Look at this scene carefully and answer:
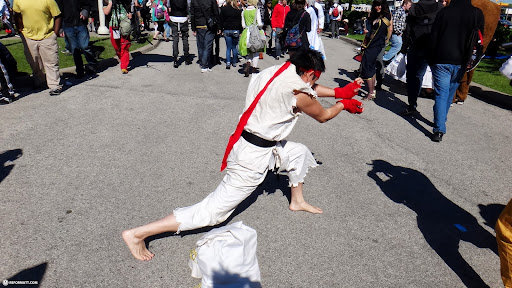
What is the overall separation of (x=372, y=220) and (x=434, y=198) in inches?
38.7

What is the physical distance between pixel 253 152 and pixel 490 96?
293 inches

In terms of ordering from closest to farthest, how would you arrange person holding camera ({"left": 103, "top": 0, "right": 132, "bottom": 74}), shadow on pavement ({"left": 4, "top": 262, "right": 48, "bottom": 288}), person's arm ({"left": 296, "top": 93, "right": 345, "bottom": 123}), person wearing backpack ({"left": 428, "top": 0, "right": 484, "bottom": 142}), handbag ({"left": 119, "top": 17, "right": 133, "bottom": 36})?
1. shadow on pavement ({"left": 4, "top": 262, "right": 48, "bottom": 288})
2. person's arm ({"left": 296, "top": 93, "right": 345, "bottom": 123})
3. person wearing backpack ({"left": 428, "top": 0, "right": 484, "bottom": 142})
4. person holding camera ({"left": 103, "top": 0, "right": 132, "bottom": 74})
5. handbag ({"left": 119, "top": 17, "right": 133, "bottom": 36})

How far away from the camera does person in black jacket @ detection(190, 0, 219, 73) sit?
29.1 feet

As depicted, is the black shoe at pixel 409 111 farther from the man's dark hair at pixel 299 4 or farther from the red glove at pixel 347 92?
the red glove at pixel 347 92

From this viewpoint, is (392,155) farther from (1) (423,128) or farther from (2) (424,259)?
(2) (424,259)

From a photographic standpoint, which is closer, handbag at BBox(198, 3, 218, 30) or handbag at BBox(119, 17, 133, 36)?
handbag at BBox(119, 17, 133, 36)

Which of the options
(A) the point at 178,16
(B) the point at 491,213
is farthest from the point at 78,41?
(B) the point at 491,213

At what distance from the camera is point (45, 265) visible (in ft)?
9.18

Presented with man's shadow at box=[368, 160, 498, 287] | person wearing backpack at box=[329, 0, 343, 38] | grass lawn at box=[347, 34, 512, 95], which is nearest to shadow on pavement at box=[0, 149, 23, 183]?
man's shadow at box=[368, 160, 498, 287]

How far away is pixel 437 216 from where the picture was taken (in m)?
3.74

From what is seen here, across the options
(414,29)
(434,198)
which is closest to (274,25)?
(414,29)

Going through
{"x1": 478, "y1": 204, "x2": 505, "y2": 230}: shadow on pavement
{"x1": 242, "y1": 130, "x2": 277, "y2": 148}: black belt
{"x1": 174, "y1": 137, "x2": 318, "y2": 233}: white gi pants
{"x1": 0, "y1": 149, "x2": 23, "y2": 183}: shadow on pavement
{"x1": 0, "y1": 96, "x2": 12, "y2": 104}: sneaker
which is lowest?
{"x1": 478, "y1": 204, "x2": 505, "y2": 230}: shadow on pavement

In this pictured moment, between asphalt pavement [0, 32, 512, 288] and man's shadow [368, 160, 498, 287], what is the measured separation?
0.02 meters

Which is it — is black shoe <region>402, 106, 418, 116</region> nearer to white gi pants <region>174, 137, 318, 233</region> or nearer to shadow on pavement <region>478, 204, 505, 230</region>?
shadow on pavement <region>478, 204, 505, 230</region>
